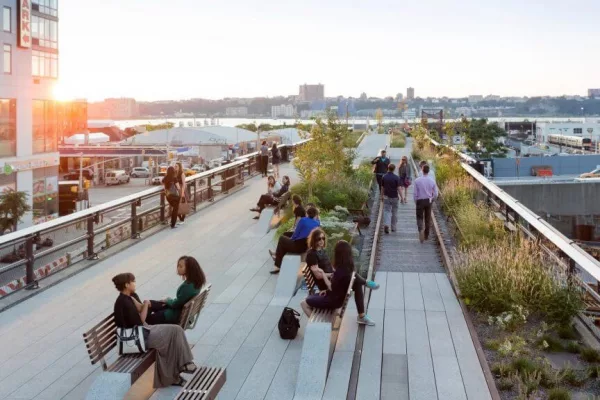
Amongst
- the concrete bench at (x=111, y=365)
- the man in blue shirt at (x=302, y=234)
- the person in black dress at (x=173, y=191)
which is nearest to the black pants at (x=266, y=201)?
the person in black dress at (x=173, y=191)

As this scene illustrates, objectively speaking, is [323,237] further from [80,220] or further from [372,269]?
[80,220]

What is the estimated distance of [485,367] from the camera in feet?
23.8

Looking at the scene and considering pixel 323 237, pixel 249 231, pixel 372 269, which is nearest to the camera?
pixel 323 237

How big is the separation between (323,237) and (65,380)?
352 centimetres

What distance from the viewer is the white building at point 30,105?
40969 millimetres

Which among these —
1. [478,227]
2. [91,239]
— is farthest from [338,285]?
[91,239]

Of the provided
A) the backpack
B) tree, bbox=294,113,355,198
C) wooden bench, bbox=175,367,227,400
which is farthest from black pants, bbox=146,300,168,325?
tree, bbox=294,113,355,198

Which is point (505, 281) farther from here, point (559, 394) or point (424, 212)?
point (424, 212)

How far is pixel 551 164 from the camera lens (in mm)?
77812

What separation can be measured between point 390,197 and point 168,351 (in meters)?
9.30

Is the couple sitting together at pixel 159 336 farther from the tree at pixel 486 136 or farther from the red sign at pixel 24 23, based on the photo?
the tree at pixel 486 136

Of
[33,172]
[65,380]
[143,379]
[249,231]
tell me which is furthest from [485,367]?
[33,172]

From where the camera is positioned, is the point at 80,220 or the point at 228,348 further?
the point at 80,220

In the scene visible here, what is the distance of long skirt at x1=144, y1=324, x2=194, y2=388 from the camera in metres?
6.56
